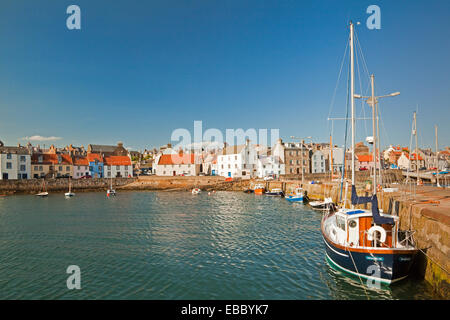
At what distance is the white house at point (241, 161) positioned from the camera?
84.2 metres

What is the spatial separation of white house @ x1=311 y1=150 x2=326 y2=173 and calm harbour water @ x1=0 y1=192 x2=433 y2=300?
5871 centimetres

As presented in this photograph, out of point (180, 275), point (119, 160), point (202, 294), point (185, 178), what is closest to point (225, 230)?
point (180, 275)

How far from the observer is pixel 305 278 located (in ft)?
47.8

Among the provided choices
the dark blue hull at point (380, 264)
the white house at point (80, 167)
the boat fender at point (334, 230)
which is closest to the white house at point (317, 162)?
the white house at point (80, 167)

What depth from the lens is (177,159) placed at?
92.6m

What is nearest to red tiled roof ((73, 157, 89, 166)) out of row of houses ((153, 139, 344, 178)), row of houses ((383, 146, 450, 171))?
row of houses ((153, 139, 344, 178))

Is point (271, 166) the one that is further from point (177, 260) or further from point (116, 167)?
point (177, 260)

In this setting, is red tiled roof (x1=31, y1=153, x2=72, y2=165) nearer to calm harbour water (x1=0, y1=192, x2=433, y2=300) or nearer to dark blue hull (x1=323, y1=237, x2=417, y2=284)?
calm harbour water (x1=0, y1=192, x2=433, y2=300)

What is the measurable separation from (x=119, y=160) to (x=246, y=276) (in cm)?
8732

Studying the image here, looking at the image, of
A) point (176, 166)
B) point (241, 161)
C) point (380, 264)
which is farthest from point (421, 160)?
point (380, 264)

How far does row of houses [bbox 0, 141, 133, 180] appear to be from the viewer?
7206 cm

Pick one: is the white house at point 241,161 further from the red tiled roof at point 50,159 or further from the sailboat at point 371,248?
the sailboat at point 371,248

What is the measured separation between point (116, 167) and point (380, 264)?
8980cm

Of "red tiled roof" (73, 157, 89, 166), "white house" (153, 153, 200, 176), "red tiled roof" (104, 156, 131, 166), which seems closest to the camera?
"red tiled roof" (73, 157, 89, 166)
